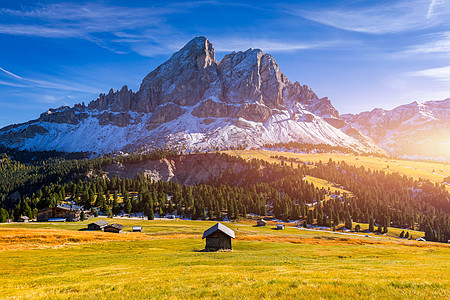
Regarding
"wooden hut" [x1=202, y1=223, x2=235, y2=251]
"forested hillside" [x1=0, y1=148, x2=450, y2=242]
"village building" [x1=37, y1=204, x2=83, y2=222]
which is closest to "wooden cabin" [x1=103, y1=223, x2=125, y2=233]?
"village building" [x1=37, y1=204, x2=83, y2=222]

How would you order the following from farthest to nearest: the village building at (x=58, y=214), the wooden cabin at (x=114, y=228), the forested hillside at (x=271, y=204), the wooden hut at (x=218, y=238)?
the forested hillside at (x=271, y=204) < the village building at (x=58, y=214) < the wooden cabin at (x=114, y=228) < the wooden hut at (x=218, y=238)

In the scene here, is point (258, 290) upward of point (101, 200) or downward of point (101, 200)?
upward

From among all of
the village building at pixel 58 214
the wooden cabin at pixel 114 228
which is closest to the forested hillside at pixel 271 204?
the village building at pixel 58 214

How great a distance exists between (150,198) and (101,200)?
1005 inches

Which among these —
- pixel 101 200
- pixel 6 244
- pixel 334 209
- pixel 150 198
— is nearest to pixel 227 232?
pixel 6 244

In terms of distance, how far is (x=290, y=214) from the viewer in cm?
14988

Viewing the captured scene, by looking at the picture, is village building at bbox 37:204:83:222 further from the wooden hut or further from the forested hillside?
the wooden hut

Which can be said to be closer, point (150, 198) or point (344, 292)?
point (344, 292)

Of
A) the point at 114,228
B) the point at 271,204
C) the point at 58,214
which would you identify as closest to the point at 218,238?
the point at 114,228

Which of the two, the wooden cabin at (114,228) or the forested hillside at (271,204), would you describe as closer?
the wooden cabin at (114,228)

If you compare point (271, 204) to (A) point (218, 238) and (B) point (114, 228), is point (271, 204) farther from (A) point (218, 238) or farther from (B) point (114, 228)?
(A) point (218, 238)

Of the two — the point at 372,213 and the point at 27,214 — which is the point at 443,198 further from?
the point at 27,214

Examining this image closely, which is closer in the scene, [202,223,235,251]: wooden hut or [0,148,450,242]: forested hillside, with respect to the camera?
[202,223,235,251]: wooden hut

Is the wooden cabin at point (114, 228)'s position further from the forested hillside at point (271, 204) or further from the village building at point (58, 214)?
the forested hillside at point (271, 204)
